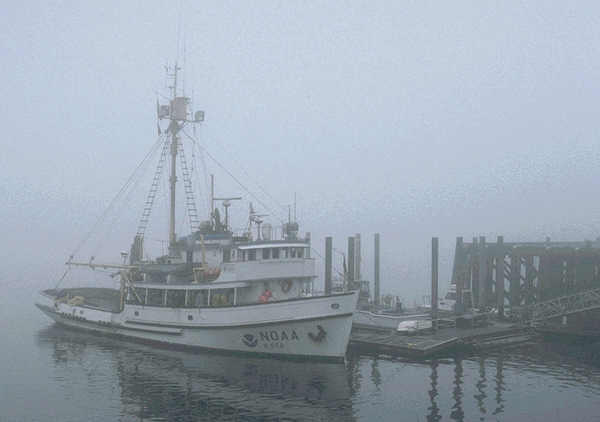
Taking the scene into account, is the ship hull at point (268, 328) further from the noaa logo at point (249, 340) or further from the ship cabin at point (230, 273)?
the ship cabin at point (230, 273)

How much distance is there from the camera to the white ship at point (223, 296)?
2880 cm

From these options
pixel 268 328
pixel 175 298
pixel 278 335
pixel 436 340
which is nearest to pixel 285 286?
pixel 268 328

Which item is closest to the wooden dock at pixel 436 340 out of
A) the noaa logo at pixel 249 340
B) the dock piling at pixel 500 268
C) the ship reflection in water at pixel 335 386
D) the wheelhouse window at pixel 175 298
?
the ship reflection in water at pixel 335 386

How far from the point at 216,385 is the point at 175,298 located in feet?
30.7

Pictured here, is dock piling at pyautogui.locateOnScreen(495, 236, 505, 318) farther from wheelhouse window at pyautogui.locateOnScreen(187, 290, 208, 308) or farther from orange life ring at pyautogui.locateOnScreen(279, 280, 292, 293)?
wheelhouse window at pyautogui.locateOnScreen(187, 290, 208, 308)

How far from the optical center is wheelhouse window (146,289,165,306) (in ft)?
112

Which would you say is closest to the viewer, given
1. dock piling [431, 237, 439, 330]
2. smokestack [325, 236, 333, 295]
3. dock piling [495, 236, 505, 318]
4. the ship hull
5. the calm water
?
the calm water

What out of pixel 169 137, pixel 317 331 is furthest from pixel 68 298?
A: pixel 317 331

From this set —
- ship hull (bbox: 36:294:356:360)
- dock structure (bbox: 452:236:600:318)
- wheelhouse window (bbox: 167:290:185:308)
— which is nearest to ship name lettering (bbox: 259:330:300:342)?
ship hull (bbox: 36:294:356:360)

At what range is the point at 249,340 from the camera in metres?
30.0

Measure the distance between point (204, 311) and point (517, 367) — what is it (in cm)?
1624

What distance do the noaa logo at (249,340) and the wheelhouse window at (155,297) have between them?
650cm

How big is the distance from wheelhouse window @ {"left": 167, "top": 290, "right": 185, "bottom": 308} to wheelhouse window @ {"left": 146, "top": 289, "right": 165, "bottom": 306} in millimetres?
688

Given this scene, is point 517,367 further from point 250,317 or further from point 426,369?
point 250,317
